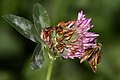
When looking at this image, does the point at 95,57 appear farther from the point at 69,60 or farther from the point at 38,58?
the point at 69,60

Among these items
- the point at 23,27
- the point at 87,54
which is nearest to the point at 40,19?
the point at 23,27

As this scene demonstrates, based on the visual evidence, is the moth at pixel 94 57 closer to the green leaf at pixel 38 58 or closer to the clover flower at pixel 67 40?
the clover flower at pixel 67 40

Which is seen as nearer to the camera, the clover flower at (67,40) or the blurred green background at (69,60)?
the clover flower at (67,40)

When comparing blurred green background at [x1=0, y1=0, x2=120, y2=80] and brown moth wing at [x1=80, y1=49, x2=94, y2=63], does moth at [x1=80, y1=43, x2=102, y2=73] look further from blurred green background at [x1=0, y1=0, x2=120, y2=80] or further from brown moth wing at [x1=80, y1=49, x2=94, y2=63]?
blurred green background at [x1=0, y1=0, x2=120, y2=80]

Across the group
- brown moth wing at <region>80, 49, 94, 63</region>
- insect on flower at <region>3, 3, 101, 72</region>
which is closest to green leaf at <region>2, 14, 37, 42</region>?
insect on flower at <region>3, 3, 101, 72</region>

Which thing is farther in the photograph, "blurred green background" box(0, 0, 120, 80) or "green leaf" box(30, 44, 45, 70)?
"blurred green background" box(0, 0, 120, 80)

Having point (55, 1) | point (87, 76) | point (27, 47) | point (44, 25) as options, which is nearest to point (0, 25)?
point (27, 47)

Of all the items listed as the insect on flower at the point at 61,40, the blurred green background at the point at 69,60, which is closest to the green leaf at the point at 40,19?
the insect on flower at the point at 61,40
